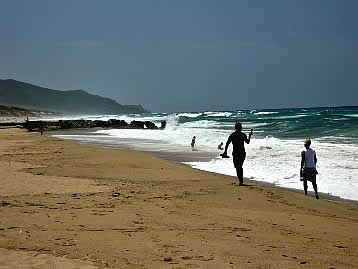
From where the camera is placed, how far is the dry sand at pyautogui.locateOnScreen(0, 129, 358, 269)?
16.4 feet

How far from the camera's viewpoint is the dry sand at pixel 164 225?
5.00 m

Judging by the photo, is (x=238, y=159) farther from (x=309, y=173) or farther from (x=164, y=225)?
(x=164, y=225)

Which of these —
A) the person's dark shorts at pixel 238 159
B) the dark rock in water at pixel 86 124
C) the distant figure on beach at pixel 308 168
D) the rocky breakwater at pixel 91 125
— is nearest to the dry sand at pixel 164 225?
the person's dark shorts at pixel 238 159

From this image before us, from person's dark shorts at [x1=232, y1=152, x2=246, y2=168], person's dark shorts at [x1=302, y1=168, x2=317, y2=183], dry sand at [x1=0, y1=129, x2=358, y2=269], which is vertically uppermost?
person's dark shorts at [x1=232, y1=152, x2=246, y2=168]

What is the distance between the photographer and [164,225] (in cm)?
650

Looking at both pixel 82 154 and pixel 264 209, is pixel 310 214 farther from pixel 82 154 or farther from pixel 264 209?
pixel 82 154

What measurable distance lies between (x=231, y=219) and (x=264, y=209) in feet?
4.48

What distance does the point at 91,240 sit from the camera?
5.53m

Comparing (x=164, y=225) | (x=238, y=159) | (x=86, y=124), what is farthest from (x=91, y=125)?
(x=164, y=225)

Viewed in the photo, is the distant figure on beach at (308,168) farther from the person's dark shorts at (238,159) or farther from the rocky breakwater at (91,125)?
the rocky breakwater at (91,125)

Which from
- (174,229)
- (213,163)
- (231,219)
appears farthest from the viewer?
(213,163)

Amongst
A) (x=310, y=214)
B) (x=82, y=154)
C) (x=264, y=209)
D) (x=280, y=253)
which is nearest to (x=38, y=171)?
(x=82, y=154)

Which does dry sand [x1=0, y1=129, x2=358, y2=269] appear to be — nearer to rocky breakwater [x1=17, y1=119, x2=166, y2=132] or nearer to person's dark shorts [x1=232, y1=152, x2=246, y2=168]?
person's dark shorts [x1=232, y1=152, x2=246, y2=168]

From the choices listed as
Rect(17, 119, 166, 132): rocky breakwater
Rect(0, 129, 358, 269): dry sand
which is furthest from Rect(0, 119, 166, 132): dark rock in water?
Rect(0, 129, 358, 269): dry sand
